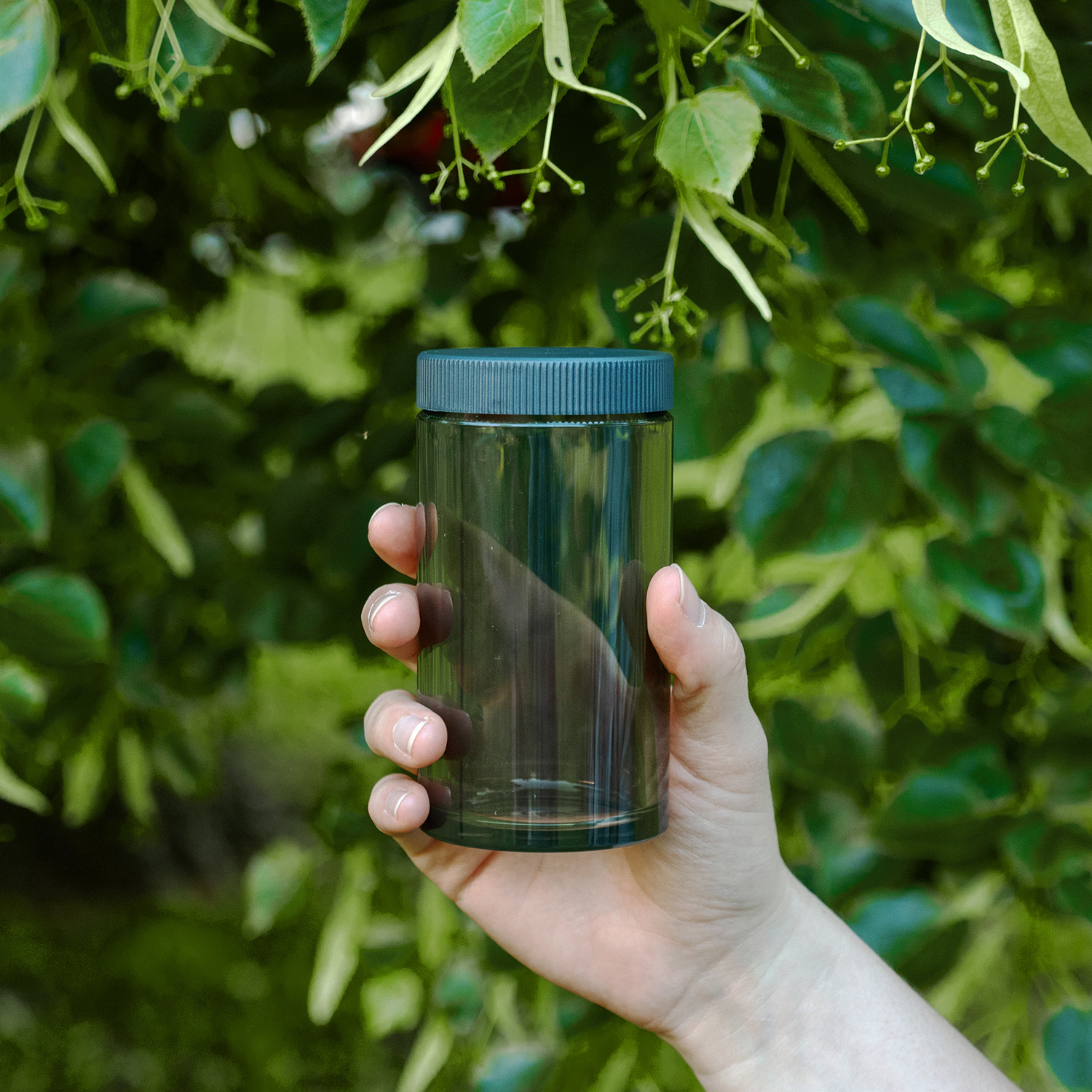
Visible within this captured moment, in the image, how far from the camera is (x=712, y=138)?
13.5 inches

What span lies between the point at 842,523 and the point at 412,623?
0.19 meters

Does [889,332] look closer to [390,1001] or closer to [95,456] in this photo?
[95,456]

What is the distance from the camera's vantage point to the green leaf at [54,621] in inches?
19.3

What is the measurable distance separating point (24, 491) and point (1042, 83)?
0.42 meters

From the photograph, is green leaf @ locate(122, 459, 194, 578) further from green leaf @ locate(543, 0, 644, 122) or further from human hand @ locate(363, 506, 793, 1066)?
green leaf @ locate(543, 0, 644, 122)

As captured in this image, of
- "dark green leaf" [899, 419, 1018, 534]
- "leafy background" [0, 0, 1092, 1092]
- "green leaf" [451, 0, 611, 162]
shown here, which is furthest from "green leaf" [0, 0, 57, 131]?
"dark green leaf" [899, 419, 1018, 534]

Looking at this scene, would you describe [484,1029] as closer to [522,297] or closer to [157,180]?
[522,297]

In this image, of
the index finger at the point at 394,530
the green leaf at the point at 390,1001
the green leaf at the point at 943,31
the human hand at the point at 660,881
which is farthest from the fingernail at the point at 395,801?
the green leaf at the point at 943,31

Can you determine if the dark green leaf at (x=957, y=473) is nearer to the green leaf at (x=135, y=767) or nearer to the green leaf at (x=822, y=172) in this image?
the green leaf at (x=822, y=172)

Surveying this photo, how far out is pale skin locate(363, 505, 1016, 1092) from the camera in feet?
1.76

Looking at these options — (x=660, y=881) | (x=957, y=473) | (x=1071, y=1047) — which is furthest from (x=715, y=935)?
(x=957, y=473)

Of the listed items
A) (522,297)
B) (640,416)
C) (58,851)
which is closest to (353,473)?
(522,297)

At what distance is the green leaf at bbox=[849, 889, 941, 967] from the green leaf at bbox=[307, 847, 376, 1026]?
0.28 meters

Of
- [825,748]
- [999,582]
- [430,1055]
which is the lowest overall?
[430,1055]
